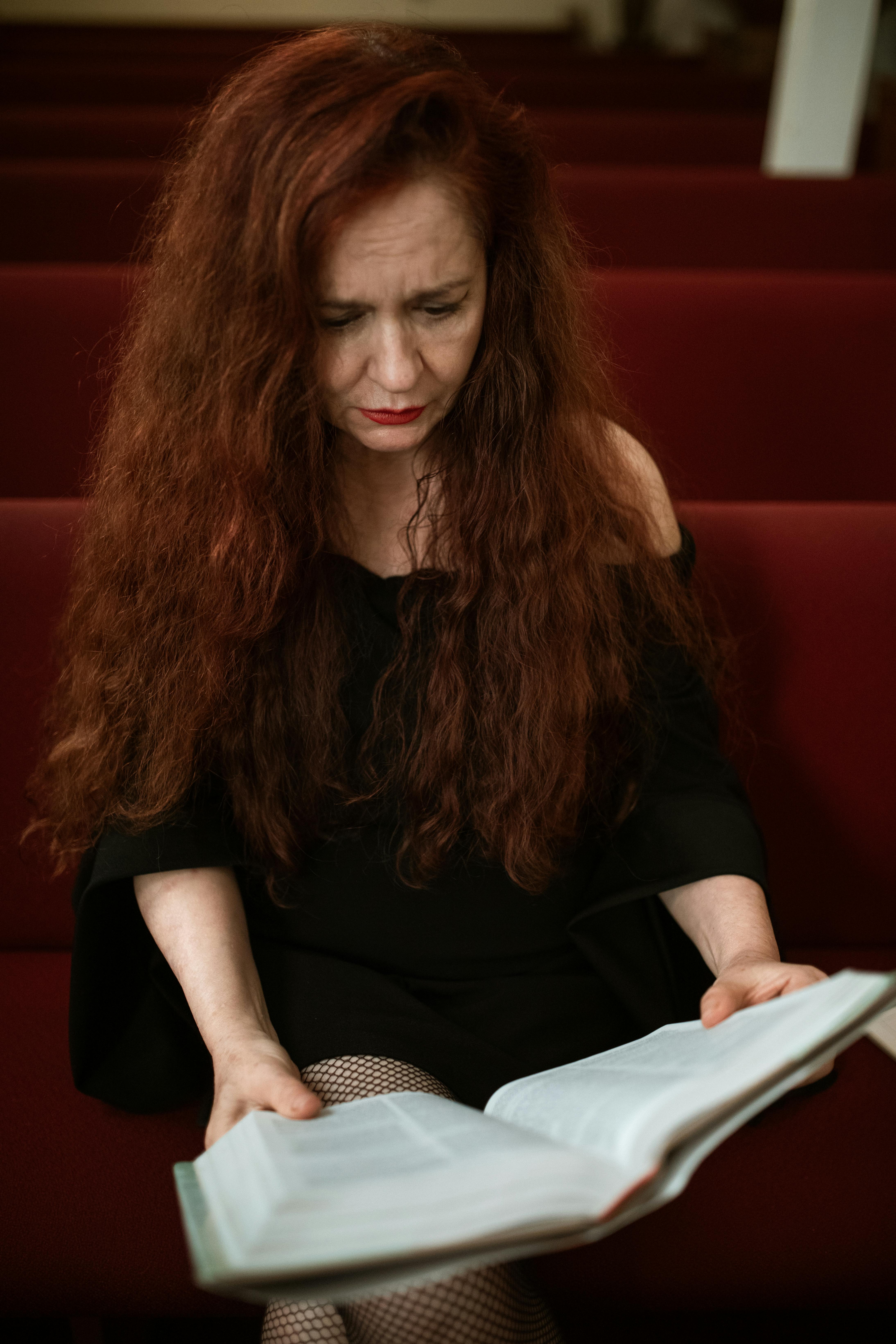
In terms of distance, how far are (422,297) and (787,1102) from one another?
812 mm

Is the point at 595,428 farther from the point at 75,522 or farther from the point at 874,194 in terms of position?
the point at 874,194

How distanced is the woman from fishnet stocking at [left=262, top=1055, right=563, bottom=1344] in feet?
0.16

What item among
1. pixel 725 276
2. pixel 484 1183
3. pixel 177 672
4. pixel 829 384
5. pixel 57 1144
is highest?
pixel 725 276

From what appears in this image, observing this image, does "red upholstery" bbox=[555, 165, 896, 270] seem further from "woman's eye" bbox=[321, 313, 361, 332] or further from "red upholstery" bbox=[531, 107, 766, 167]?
"woman's eye" bbox=[321, 313, 361, 332]

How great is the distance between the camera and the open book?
64 cm

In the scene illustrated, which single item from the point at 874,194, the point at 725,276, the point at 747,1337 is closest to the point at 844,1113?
the point at 747,1337

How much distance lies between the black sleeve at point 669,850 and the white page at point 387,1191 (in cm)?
40

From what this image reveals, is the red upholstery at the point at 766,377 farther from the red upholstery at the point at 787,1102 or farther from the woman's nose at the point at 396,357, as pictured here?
the woman's nose at the point at 396,357

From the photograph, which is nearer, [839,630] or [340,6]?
[839,630]

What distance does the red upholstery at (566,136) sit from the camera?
320 centimetres

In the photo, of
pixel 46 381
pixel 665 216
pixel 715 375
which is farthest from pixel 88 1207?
pixel 665 216

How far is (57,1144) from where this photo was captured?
1148 mm

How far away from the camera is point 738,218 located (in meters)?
2.58

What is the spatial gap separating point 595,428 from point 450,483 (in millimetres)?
159
